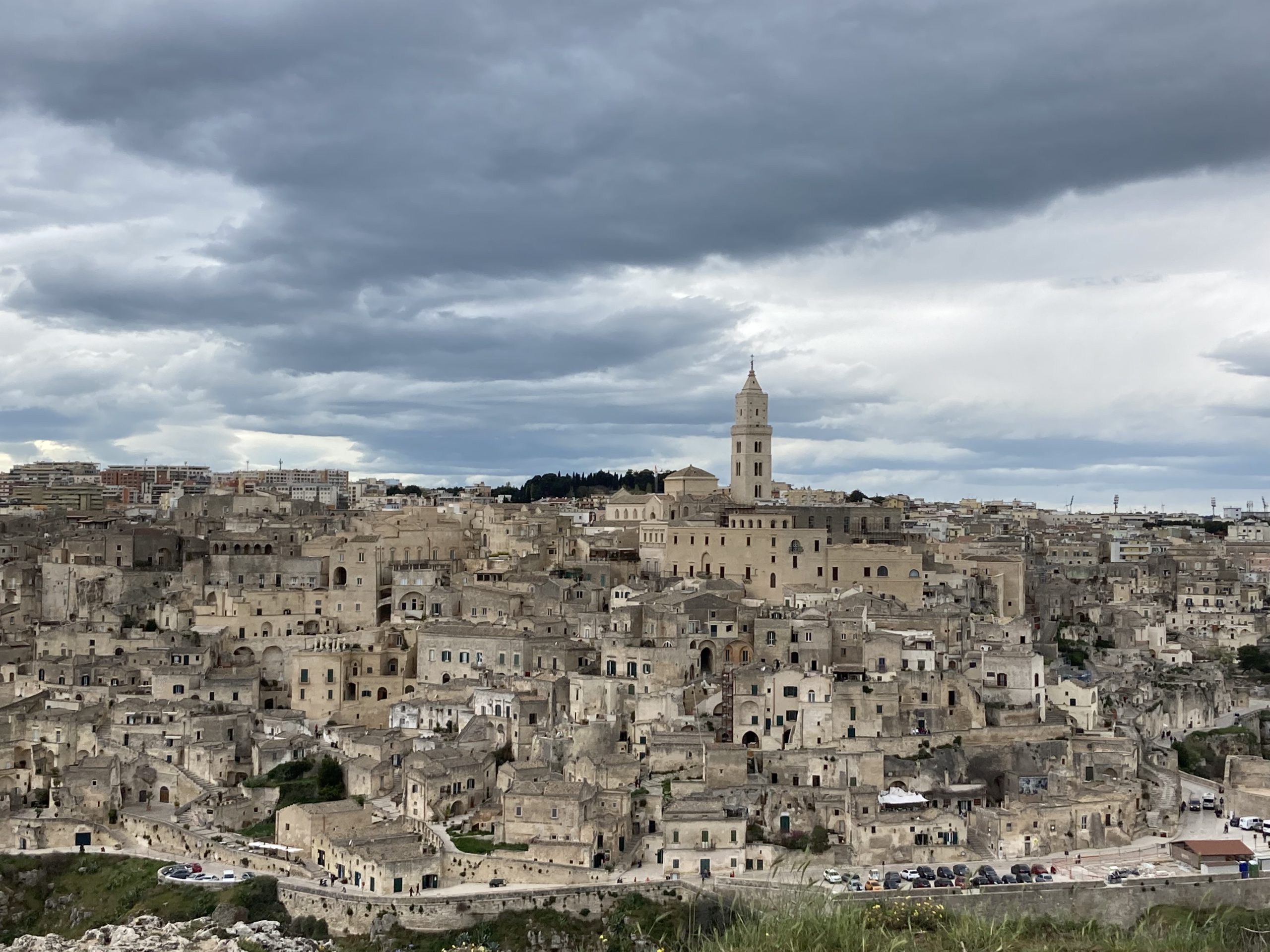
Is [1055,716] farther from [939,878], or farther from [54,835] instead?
[54,835]

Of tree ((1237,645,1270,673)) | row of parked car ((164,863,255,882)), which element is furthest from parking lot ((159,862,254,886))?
tree ((1237,645,1270,673))

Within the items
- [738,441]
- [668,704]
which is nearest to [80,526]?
[738,441]

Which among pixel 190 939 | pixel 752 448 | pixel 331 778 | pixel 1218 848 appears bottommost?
pixel 190 939

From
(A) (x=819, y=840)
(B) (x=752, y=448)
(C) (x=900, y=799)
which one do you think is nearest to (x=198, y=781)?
(A) (x=819, y=840)

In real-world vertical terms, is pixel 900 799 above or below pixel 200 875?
above

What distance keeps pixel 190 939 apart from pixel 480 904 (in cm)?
683

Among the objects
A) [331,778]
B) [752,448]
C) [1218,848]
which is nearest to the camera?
[1218,848]

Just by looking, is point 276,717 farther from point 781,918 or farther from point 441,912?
point 781,918

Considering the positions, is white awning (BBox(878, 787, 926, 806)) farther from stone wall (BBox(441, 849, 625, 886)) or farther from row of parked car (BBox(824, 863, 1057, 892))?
stone wall (BBox(441, 849, 625, 886))

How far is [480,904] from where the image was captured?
3042 cm

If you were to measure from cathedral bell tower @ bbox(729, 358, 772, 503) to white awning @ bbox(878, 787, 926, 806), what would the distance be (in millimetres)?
28443

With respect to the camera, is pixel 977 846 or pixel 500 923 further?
pixel 977 846

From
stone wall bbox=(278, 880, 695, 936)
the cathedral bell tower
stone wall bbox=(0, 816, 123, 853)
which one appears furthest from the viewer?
the cathedral bell tower

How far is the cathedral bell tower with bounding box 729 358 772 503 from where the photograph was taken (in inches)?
2420
